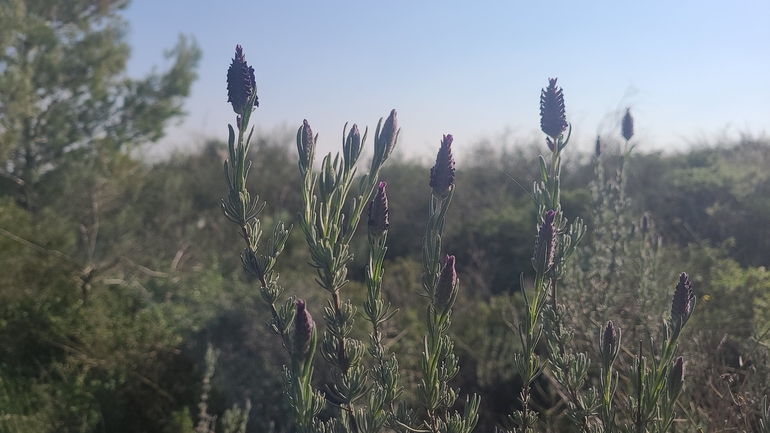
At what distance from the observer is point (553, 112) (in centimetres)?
134

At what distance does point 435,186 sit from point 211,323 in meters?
5.24

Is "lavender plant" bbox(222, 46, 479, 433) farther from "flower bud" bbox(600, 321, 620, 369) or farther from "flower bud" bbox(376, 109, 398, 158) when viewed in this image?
"flower bud" bbox(600, 321, 620, 369)

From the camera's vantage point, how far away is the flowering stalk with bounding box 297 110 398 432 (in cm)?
103

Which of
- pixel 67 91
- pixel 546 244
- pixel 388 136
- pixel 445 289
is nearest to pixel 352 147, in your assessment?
pixel 388 136

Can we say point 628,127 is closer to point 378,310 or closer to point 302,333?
point 378,310

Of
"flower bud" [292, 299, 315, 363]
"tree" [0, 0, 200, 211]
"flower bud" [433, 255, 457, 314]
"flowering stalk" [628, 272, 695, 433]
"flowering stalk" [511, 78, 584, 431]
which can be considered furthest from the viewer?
"tree" [0, 0, 200, 211]

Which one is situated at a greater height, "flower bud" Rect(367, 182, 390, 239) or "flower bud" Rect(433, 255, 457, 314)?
"flower bud" Rect(367, 182, 390, 239)

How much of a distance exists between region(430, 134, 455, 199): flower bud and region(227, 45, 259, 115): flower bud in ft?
1.33

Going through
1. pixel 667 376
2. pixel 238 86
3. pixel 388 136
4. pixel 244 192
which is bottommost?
pixel 667 376

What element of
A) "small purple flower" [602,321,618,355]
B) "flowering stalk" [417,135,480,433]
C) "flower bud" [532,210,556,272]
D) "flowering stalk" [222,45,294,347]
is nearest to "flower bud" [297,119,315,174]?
"flowering stalk" [222,45,294,347]

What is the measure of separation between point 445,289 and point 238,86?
0.59 meters

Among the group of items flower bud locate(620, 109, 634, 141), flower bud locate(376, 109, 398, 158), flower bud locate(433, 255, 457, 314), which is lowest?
flower bud locate(433, 255, 457, 314)

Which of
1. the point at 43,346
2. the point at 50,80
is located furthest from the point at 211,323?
the point at 50,80

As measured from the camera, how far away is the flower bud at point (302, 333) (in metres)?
0.86
